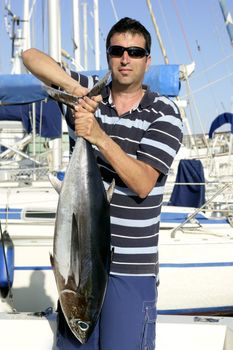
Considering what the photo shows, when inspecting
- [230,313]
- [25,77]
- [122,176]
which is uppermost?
[25,77]

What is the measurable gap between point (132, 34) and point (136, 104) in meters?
0.27

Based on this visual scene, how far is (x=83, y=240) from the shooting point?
2.00 meters

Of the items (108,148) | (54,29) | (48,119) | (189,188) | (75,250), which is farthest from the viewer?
(48,119)

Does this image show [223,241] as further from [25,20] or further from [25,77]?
[25,20]

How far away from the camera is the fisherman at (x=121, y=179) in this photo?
2.06 metres

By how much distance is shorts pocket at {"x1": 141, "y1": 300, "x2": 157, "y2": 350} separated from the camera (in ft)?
7.00

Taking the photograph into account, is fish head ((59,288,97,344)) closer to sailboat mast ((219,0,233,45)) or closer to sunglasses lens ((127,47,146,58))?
sunglasses lens ((127,47,146,58))

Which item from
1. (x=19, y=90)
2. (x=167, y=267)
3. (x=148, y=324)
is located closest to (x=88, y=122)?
(x=148, y=324)

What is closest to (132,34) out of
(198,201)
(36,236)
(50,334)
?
(50,334)

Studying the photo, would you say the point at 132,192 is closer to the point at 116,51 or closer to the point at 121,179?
the point at 121,179

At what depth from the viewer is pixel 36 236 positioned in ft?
17.1

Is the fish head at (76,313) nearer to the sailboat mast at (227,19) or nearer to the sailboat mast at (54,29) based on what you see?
the sailboat mast at (54,29)

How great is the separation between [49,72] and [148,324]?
1094mm

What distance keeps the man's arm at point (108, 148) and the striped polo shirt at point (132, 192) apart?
0.44 ft
